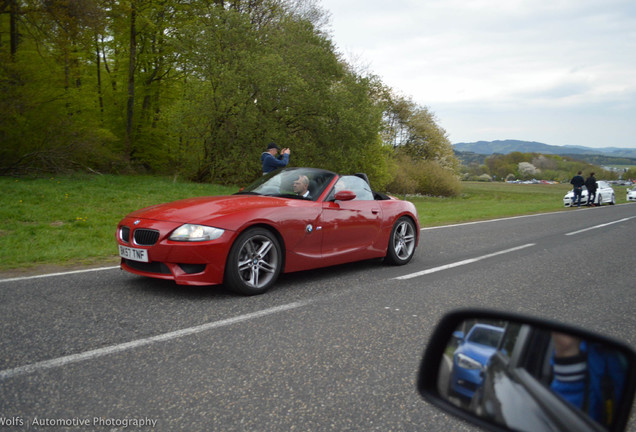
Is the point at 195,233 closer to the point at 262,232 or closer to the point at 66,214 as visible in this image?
the point at 262,232

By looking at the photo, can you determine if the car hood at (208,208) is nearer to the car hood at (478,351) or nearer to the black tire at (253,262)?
the black tire at (253,262)

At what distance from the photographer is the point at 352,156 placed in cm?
2483

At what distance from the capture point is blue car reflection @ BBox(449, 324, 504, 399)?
3.81 ft

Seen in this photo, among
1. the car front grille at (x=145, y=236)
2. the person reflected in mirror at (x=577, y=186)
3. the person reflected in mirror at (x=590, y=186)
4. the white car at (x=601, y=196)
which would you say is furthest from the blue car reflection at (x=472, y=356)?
the person reflected in mirror at (x=590, y=186)

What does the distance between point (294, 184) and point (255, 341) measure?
2701mm

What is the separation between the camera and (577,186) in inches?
980

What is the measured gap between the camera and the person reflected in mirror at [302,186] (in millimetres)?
5742

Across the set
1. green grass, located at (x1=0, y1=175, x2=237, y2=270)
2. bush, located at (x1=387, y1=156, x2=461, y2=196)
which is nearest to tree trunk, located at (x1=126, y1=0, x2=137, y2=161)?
green grass, located at (x1=0, y1=175, x2=237, y2=270)

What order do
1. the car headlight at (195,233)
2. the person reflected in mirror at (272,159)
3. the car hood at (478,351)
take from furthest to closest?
the person reflected in mirror at (272,159) < the car headlight at (195,233) < the car hood at (478,351)

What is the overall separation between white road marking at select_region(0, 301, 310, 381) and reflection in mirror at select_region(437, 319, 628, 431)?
2702 millimetres

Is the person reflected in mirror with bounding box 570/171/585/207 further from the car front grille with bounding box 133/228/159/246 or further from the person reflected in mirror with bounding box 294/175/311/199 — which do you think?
the car front grille with bounding box 133/228/159/246

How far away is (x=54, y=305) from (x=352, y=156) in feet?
69.9

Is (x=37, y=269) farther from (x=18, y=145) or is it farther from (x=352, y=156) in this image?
(x=352, y=156)

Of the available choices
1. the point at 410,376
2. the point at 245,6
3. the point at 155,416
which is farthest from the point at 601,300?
the point at 245,6
